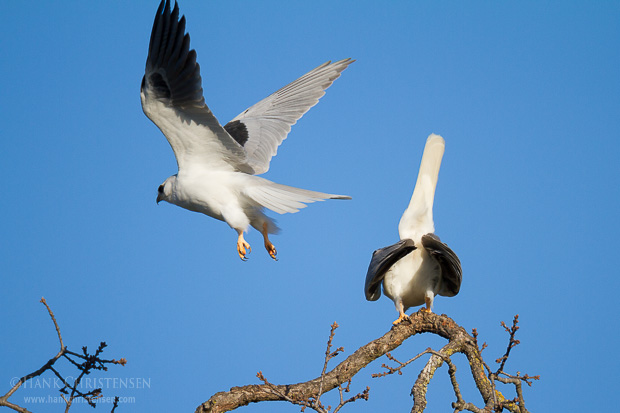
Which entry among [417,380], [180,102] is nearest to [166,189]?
[180,102]

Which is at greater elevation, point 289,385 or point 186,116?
point 186,116

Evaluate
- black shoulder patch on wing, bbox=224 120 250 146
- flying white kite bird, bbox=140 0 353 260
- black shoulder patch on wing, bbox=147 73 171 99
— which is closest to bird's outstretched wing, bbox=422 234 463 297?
flying white kite bird, bbox=140 0 353 260

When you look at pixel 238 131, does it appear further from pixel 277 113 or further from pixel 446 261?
pixel 446 261

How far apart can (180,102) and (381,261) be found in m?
2.80

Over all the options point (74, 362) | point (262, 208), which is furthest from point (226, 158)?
point (74, 362)

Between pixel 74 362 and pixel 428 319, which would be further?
pixel 428 319

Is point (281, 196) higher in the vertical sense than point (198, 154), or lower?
lower

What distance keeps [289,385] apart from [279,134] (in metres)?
5.06

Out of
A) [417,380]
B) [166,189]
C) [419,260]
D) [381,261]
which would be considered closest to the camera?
[417,380]

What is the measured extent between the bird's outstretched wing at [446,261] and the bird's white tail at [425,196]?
1.28 ft

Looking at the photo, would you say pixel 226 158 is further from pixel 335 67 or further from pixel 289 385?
pixel 289 385

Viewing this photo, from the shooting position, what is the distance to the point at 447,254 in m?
5.60

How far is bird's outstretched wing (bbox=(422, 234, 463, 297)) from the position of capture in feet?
18.4

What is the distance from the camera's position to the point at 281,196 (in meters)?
6.68
